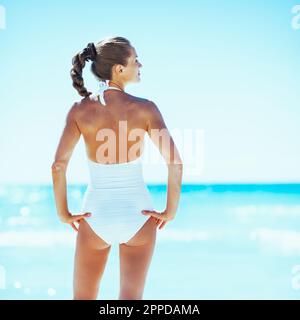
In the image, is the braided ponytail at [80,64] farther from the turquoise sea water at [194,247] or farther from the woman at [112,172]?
the turquoise sea water at [194,247]

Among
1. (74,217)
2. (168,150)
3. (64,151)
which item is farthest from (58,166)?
(168,150)

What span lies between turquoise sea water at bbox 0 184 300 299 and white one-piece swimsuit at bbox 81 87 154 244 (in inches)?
78.4

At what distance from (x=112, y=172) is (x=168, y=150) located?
0.27 meters

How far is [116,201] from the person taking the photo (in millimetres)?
2404

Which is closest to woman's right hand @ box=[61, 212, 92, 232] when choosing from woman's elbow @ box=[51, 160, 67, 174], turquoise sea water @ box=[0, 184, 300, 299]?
woman's elbow @ box=[51, 160, 67, 174]

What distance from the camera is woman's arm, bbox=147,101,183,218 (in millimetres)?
2418

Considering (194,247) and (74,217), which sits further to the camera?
(194,247)

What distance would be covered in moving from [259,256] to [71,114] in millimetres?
4819

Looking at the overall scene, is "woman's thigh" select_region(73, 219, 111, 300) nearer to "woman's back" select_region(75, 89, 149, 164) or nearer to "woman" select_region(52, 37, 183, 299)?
"woman" select_region(52, 37, 183, 299)

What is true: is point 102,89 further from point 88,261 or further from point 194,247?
point 194,247

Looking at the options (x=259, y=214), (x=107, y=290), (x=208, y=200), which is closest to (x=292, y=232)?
(x=259, y=214)

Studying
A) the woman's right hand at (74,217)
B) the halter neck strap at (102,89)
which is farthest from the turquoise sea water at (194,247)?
the halter neck strap at (102,89)

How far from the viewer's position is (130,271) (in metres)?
2.39

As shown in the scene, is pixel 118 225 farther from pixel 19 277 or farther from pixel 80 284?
pixel 19 277
